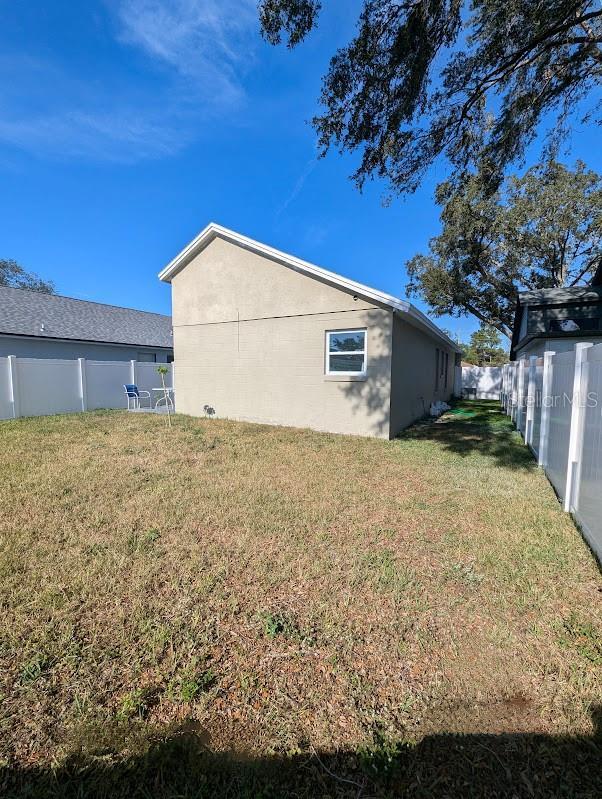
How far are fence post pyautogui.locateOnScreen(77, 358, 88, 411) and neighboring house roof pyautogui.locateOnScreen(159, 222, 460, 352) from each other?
4395 mm

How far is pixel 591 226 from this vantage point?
60.6ft

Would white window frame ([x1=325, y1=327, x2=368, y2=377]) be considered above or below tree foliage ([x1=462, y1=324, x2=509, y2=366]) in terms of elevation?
below

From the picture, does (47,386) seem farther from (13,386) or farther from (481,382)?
(481,382)

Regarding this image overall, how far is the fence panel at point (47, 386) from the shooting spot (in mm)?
11516

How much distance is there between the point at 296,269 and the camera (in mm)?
9719

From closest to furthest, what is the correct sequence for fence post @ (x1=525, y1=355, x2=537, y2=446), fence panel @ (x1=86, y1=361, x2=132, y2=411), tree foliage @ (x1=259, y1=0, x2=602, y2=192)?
tree foliage @ (x1=259, y1=0, x2=602, y2=192)
fence post @ (x1=525, y1=355, x2=537, y2=446)
fence panel @ (x1=86, y1=361, x2=132, y2=411)

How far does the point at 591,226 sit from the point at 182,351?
70.3 ft

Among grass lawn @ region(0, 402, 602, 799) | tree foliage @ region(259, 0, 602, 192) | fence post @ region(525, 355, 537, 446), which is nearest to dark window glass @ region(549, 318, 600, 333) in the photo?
fence post @ region(525, 355, 537, 446)

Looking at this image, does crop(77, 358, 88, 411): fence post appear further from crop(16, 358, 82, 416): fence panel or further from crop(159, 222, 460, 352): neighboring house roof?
crop(159, 222, 460, 352): neighboring house roof

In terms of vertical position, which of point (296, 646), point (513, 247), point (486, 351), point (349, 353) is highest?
point (513, 247)

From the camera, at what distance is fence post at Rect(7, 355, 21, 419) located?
11.1 m

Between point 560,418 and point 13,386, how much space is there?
557 inches

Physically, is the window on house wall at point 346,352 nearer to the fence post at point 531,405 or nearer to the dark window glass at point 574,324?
the fence post at point 531,405

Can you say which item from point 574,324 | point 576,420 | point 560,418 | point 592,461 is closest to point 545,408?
point 560,418
